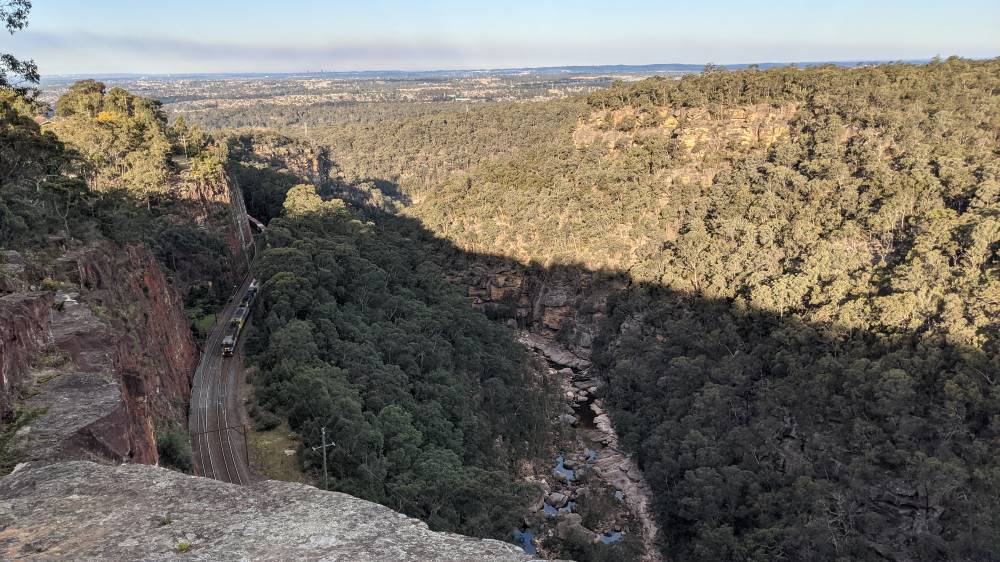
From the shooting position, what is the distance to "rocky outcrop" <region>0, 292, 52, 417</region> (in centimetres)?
→ 1080

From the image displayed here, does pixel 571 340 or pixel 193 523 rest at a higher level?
pixel 193 523

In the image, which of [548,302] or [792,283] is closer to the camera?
[792,283]

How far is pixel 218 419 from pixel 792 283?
42.4 m

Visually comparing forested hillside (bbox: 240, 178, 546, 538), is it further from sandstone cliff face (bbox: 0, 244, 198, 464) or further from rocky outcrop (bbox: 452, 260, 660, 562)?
sandstone cliff face (bbox: 0, 244, 198, 464)

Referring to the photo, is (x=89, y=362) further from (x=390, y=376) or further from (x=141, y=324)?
(x=390, y=376)

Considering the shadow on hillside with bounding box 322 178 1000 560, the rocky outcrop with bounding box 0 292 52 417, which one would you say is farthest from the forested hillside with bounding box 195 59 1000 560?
the rocky outcrop with bounding box 0 292 52 417

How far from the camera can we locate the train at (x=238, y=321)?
119ft

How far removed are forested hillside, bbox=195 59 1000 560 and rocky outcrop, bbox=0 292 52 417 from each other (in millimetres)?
32370

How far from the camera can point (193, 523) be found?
7.28 metres

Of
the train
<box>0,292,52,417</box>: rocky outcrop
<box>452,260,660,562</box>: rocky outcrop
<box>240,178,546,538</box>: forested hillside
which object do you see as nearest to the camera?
<box>0,292,52,417</box>: rocky outcrop

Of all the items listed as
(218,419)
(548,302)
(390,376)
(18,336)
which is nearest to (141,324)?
(218,419)

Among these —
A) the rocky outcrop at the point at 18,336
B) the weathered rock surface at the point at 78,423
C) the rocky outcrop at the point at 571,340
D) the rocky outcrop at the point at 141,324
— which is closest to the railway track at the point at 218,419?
the rocky outcrop at the point at 141,324

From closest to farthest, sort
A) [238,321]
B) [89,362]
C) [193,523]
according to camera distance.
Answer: [193,523]
[89,362]
[238,321]

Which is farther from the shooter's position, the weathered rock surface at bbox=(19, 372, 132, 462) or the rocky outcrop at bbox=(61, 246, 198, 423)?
the rocky outcrop at bbox=(61, 246, 198, 423)
